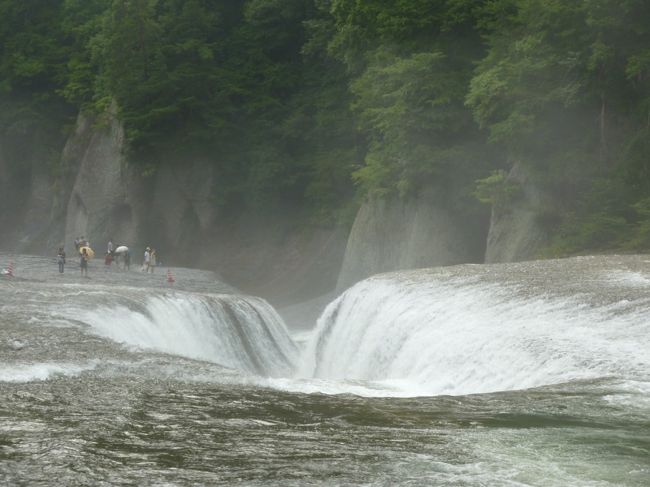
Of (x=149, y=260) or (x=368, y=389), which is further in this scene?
(x=149, y=260)

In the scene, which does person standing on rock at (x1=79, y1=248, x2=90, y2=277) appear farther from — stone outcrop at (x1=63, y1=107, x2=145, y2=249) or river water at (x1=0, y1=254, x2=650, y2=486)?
stone outcrop at (x1=63, y1=107, x2=145, y2=249)

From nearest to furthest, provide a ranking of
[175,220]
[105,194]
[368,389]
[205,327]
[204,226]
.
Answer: [368,389] → [205,327] → [204,226] → [175,220] → [105,194]

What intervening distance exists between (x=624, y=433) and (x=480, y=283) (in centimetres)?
1133

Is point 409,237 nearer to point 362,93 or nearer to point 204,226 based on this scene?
point 362,93

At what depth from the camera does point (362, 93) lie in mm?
42719

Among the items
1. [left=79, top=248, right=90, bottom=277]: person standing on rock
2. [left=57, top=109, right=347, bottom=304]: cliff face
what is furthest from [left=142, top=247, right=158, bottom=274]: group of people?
[left=57, top=109, right=347, bottom=304]: cliff face

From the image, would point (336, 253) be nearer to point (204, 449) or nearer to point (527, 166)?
point (527, 166)

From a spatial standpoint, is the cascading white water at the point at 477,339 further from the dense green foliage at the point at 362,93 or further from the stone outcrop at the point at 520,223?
the dense green foliage at the point at 362,93

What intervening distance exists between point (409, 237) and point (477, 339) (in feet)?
69.9

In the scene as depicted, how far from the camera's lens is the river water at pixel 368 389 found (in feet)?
28.4

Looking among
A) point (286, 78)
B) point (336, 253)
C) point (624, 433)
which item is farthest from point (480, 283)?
point (286, 78)

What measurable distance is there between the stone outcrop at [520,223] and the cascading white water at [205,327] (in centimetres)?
738

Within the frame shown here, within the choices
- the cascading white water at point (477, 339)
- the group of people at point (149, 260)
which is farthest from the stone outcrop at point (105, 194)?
the cascading white water at point (477, 339)

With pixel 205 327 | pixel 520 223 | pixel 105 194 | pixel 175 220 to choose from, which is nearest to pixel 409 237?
pixel 520 223
